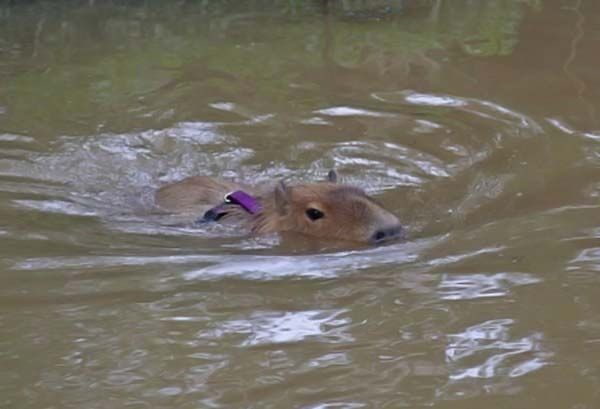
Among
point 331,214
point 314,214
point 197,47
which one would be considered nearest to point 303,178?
point 314,214

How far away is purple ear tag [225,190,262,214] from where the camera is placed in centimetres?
673

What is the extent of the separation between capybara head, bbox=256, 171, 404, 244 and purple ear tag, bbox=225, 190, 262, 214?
67 mm

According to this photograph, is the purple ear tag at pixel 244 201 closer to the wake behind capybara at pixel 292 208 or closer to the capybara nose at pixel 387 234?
the wake behind capybara at pixel 292 208

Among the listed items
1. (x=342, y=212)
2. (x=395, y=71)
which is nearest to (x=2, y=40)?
(x=395, y=71)

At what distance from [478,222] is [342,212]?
80cm

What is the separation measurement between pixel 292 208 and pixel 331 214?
1.05ft

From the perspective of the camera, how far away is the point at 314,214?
657 cm

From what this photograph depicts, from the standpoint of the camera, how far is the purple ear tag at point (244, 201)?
673 centimetres

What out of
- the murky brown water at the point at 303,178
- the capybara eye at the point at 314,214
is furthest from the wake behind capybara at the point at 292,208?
the murky brown water at the point at 303,178

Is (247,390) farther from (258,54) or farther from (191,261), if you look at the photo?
(258,54)

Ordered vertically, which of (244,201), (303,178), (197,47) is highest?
(197,47)

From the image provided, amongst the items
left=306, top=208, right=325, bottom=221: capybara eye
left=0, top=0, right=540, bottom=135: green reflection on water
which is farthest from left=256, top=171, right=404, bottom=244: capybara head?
left=0, top=0, right=540, bottom=135: green reflection on water

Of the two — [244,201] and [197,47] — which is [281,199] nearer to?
[244,201]

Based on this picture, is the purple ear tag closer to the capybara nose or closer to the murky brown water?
the murky brown water
